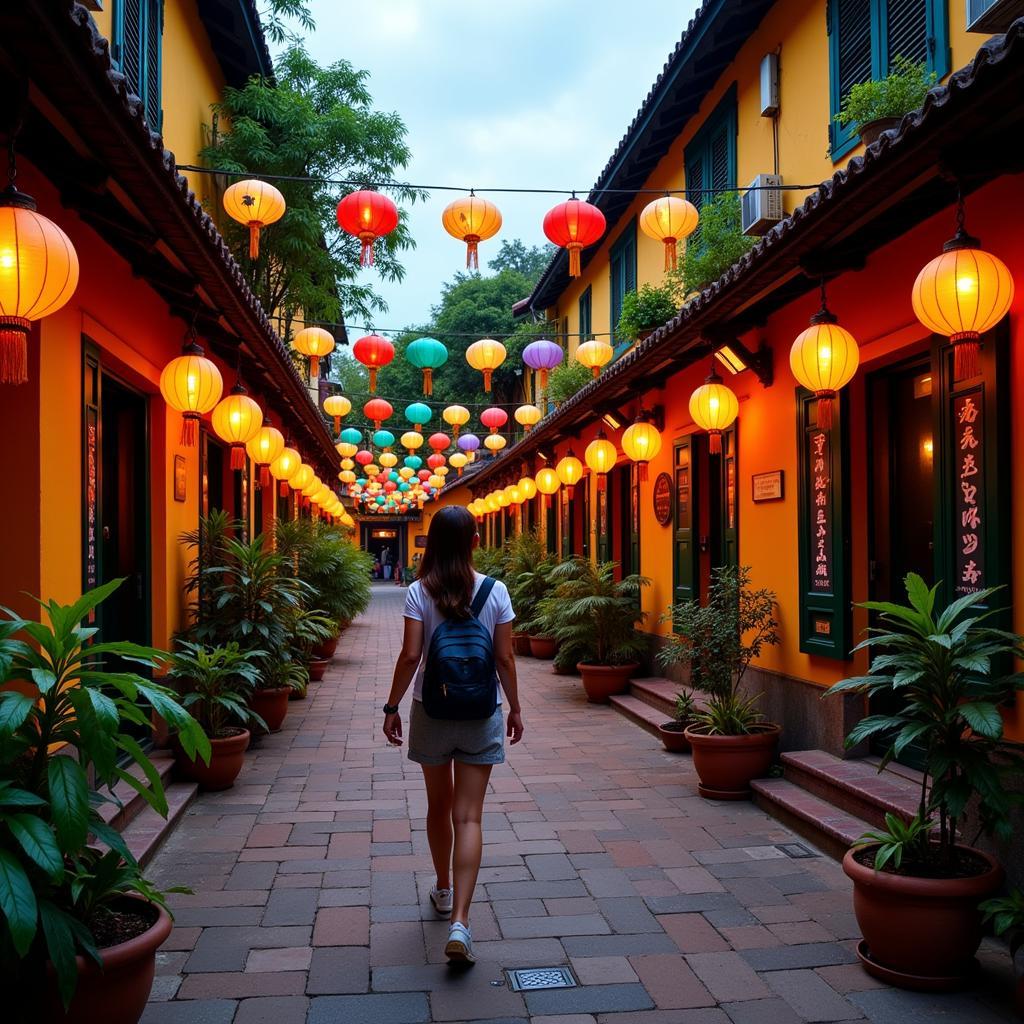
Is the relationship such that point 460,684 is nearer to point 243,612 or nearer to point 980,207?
point 980,207

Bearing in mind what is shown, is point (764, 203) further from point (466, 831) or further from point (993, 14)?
point (466, 831)

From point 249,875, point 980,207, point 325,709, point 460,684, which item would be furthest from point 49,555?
point 325,709

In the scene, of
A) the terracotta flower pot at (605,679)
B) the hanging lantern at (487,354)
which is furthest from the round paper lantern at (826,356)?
the hanging lantern at (487,354)

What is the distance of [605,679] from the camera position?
1029 centimetres

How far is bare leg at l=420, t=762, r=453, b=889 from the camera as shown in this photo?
4066 mm

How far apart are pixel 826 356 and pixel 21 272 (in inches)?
166

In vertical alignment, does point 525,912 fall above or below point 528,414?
below

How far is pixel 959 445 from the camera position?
479cm

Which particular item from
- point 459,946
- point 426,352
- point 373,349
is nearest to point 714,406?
point 459,946

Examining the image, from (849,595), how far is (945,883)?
9.11ft

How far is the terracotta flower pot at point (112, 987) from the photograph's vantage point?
289 cm

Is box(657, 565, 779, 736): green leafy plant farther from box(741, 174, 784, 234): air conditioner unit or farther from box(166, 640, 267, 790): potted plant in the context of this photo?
box(166, 640, 267, 790): potted plant

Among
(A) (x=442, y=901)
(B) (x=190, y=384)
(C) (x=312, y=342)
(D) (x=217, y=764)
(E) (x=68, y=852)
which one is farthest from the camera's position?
(C) (x=312, y=342)

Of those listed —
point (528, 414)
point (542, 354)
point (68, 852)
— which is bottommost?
point (68, 852)
